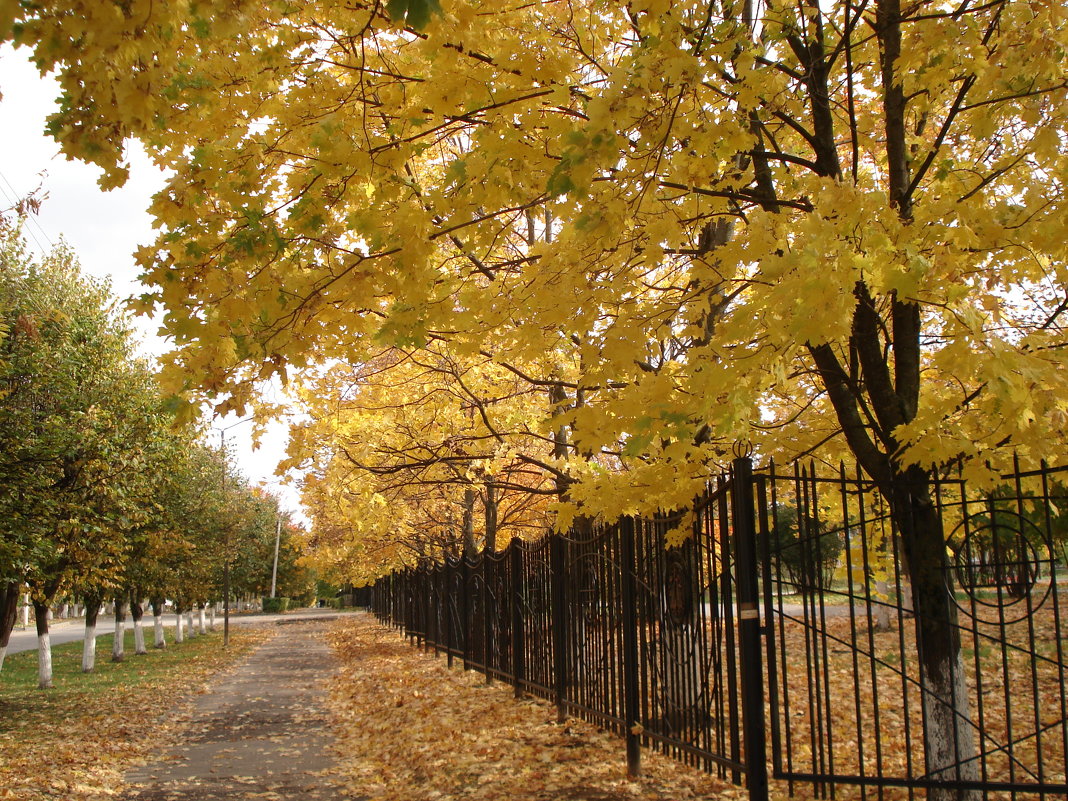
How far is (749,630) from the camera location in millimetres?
4480

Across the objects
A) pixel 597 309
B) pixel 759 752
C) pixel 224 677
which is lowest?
pixel 224 677

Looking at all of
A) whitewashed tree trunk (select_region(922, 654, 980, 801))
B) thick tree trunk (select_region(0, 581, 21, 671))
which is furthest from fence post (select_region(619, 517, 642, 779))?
thick tree trunk (select_region(0, 581, 21, 671))

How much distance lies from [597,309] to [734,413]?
1.21 meters

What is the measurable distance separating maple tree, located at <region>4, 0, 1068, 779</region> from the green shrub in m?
72.1

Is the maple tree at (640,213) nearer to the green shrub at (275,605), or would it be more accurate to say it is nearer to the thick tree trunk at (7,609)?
the thick tree trunk at (7,609)

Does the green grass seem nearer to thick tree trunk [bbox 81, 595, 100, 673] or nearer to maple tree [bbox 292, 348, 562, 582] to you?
thick tree trunk [bbox 81, 595, 100, 673]

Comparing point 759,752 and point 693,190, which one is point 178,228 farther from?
point 759,752

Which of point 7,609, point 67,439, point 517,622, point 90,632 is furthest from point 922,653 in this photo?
point 90,632

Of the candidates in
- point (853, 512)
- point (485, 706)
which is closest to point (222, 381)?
point (853, 512)

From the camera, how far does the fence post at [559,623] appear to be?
830 centimetres

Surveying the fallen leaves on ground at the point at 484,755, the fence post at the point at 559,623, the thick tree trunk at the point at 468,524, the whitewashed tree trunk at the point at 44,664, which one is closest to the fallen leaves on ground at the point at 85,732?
the whitewashed tree trunk at the point at 44,664

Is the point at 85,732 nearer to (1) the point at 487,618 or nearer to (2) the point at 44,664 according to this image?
(1) the point at 487,618

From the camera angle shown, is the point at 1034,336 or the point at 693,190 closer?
the point at 1034,336

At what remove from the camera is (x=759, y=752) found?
4.42 metres
